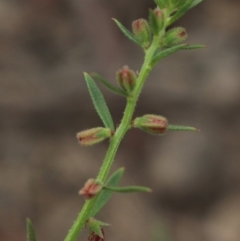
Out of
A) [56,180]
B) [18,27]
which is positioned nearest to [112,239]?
[56,180]

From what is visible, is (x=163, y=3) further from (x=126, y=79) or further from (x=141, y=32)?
(x=126, y=79)

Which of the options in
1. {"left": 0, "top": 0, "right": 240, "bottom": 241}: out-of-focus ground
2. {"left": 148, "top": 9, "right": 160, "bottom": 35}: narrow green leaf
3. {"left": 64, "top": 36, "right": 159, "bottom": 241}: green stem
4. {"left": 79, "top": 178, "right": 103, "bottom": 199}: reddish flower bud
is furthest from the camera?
{"left": 0, "top": 0, "right": 240, "bottom": 241}: out-of-focus ground

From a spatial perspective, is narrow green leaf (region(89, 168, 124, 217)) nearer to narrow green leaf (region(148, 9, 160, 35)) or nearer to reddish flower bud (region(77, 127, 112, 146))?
reddish flower bud (region(77, 127, 112, 146))

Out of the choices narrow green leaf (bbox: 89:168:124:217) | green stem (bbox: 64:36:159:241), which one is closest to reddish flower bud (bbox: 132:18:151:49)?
green stem (bbox: 64:36:159:241)

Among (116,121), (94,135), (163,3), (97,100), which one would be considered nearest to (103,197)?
(94,135)

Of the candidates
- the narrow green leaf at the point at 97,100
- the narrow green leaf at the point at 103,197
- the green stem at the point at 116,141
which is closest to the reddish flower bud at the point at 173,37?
the green stem at the point at 116,141

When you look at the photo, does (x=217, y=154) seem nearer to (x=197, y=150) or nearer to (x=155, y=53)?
(x=197, y=150)

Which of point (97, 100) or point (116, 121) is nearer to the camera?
point (97, 100)
